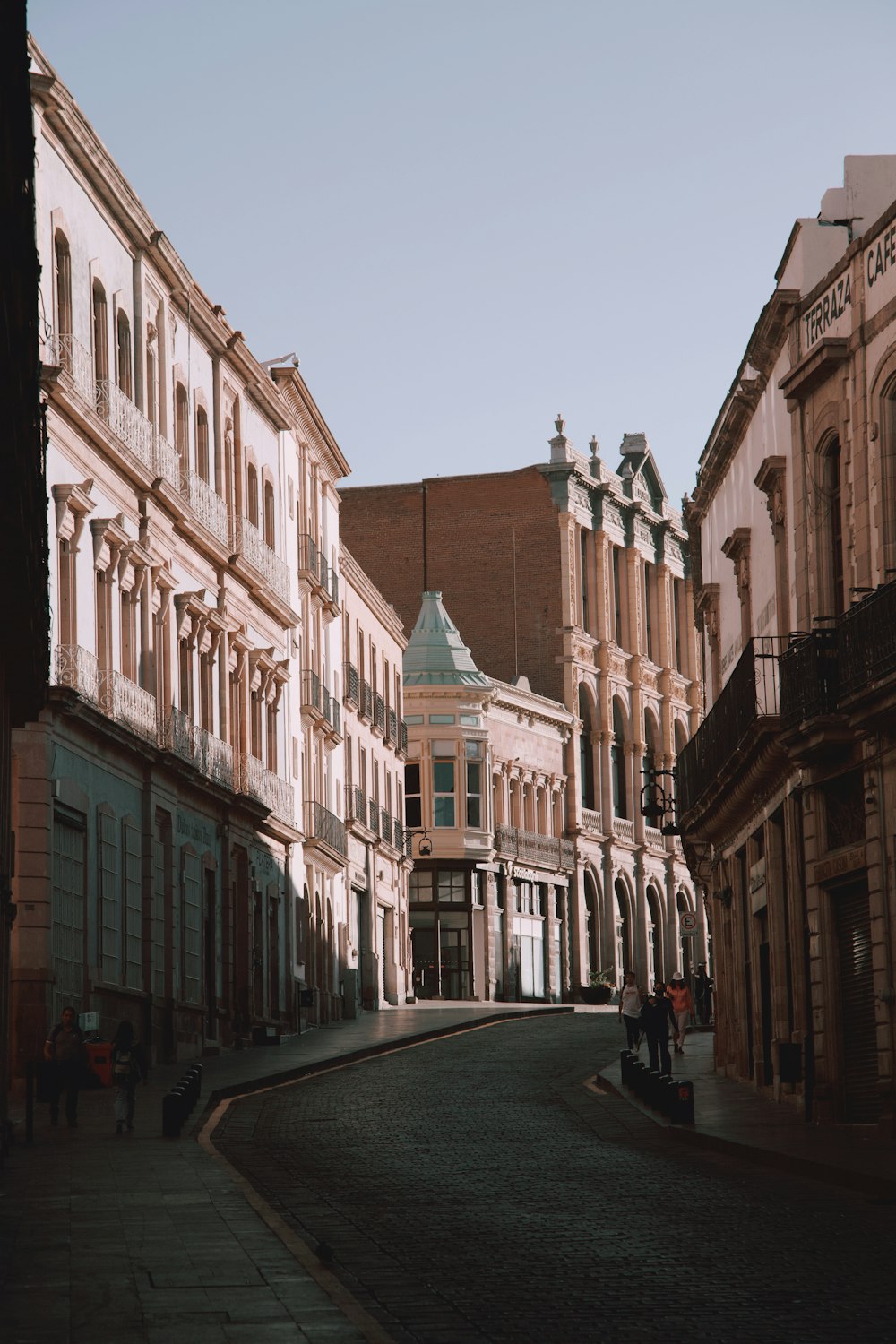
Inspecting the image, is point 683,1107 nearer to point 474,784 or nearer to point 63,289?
point 63,289

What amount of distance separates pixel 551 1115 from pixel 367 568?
56.1 metres

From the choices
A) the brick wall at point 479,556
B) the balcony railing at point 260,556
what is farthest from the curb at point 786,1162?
the brick wall at point 479,556

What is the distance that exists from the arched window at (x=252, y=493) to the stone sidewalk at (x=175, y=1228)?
64.9 feet

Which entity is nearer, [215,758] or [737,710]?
[737,710]

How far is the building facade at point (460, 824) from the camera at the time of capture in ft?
232

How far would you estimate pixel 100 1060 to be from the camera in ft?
102

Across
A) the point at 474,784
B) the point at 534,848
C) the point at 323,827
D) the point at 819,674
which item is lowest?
the point at 819,674

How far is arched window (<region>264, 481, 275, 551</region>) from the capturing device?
4912 cm

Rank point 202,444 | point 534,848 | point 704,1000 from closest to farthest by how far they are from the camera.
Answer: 1. point 202,444
2. point 704,1000
3. point 534,848

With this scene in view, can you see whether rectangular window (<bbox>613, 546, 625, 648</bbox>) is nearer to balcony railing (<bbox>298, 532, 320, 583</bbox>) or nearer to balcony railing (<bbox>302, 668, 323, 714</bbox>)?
balcony railing (<bbox>302, 668, 323, 714</bbox>)

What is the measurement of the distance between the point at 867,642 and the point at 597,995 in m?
52.6

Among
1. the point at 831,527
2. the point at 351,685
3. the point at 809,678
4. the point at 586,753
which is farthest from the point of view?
the point at 586,753

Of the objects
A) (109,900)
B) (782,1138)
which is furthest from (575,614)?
(782,1138)

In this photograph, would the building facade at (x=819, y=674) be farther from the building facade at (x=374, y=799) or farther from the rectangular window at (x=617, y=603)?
the rectangular window at (x=617, y=603)
